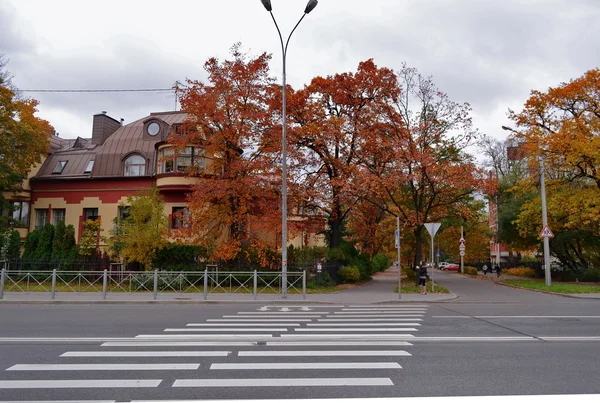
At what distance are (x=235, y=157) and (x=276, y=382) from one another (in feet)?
65.6

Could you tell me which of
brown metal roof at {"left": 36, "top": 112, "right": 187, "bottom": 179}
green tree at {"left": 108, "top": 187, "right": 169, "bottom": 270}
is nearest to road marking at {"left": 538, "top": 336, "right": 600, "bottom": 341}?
green tree at {"left": 108, "top": 187, "right": 169, "bottom": 270}

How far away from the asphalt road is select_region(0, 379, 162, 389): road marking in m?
0.01

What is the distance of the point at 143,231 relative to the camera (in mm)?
24000

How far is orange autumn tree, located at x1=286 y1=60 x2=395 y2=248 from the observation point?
1019 inches

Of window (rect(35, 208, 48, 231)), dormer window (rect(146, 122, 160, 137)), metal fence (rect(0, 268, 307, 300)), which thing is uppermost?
dormer window (rect(146, 122, 160, 137))

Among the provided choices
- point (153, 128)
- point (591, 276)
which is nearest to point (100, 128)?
point (153, 128)

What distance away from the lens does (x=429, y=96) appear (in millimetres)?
27625

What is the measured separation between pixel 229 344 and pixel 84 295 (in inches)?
541

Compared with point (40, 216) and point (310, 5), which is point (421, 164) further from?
point (40, 216)

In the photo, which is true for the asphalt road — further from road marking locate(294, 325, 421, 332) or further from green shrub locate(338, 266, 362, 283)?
green shrub locate(338, 266, 362, 283)

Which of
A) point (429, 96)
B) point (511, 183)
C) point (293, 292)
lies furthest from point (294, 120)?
point (511, 183)

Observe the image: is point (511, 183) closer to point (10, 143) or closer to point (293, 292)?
point (293, 292)

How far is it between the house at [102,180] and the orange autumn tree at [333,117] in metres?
6.68

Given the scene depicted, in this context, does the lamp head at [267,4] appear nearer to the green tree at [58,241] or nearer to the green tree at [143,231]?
the green tree at [143,231]
